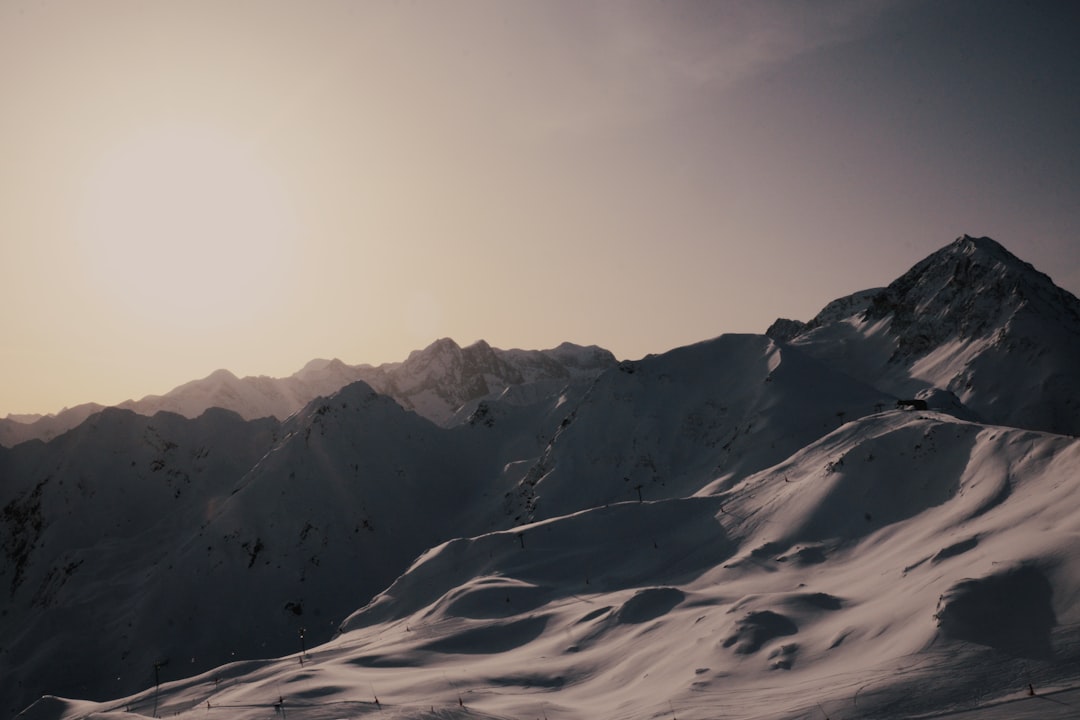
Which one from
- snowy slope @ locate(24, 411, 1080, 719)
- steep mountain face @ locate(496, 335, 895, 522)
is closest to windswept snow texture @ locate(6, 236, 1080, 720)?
snowy slope @ locate(24, 411, 1080, 719)

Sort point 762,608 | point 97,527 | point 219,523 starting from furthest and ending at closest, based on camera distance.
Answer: point 97,527 → point 219,523 → point 762,608

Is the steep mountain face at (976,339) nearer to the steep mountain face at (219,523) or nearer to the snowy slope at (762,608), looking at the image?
the snowy slope at (762,608)

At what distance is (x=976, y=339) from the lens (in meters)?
90.1

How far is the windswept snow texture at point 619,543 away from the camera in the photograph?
16969 mm

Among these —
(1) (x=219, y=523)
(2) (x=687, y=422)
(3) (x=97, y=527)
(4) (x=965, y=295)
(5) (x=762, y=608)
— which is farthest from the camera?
(3) (x=97, y=527)

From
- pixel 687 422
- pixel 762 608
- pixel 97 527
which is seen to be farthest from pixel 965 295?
pixel 97 527

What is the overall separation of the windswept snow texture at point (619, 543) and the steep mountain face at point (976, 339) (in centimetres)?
48

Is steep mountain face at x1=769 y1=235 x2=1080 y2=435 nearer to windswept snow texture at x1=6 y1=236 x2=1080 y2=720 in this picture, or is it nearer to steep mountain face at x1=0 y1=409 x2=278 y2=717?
windswept snow texture at x1=6 y1=236 x2=1080 y2=720

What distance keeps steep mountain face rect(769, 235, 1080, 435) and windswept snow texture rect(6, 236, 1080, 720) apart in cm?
48

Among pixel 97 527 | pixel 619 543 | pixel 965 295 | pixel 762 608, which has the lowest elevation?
pixel 762 608

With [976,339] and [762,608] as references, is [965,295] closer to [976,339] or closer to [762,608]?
[976,339]

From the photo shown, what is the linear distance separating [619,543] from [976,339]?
72763mm

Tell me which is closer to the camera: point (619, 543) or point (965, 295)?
point (619, 543)

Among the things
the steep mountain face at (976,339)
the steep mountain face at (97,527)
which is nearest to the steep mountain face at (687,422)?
the steep mountain face at (976,339)
